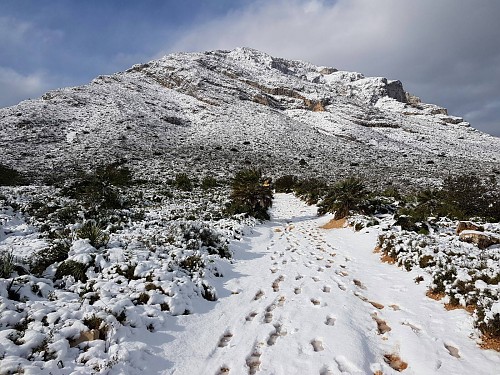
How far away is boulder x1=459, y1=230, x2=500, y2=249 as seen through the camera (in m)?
8.72

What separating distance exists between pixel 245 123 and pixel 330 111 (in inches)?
1235

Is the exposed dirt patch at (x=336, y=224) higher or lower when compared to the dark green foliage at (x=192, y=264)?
higher

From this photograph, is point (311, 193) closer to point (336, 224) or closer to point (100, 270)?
point (336, 224)

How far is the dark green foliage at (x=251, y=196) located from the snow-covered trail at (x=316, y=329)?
7.38 meters

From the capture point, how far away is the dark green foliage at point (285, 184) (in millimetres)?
30775

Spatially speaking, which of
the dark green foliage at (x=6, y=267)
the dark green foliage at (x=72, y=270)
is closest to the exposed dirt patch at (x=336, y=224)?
the dark green foliage at (x=72, y=270)

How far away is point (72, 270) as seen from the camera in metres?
6.08

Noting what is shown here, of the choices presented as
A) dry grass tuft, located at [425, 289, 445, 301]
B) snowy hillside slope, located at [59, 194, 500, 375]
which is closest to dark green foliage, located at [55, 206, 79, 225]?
snowy hillside slope, located at [59, 194, 500, 375]

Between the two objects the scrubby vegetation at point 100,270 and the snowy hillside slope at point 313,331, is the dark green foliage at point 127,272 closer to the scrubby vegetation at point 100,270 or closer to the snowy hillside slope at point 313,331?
the scrubby vegetation at point 100,270

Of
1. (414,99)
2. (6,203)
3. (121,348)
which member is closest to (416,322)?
(121,348)

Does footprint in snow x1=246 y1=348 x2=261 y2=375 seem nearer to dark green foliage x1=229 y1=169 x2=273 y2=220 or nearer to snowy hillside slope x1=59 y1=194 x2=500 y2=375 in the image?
snowy hillside slope x1=59 y1=194 x2=500 y2=375

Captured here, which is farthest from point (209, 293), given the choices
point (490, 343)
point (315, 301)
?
point (490, 343)

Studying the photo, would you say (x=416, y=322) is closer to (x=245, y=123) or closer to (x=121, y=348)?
(x=121, y=348)

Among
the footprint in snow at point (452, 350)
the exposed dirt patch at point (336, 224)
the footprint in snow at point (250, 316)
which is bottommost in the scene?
the footprint in snow at point (250, 316)
